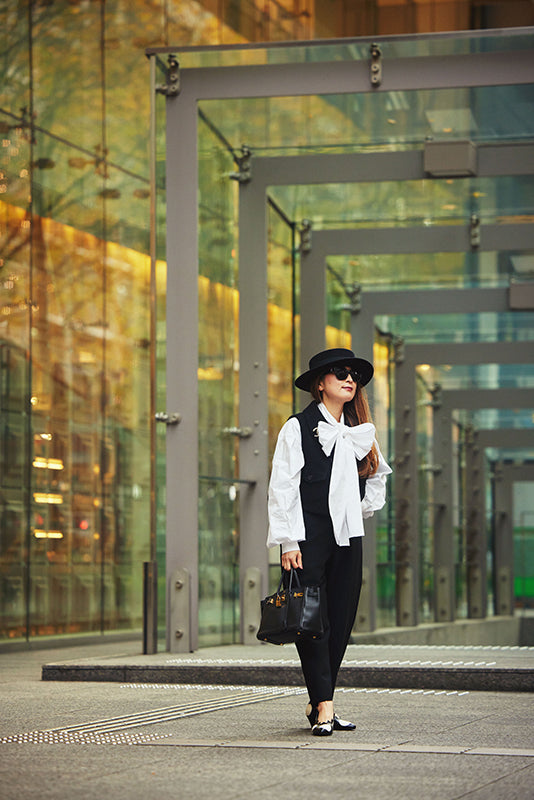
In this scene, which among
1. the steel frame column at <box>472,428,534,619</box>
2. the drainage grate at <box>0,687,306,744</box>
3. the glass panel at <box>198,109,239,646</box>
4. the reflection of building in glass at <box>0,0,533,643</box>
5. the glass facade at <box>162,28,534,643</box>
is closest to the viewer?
A: the drainage grate at <box>0,687,306,744</box>

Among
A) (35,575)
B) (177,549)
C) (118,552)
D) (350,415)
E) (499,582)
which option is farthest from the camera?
(499,582)

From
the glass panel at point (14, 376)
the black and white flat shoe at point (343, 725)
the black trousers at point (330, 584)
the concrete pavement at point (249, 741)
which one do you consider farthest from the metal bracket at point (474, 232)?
the black and white flat shoe at point (343, 725)

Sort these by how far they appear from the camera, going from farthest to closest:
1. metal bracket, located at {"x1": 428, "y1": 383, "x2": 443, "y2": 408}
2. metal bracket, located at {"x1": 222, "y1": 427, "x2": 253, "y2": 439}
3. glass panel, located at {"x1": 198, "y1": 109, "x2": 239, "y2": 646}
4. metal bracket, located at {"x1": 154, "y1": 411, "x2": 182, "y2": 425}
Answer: metal bracket, located at {"x1": 428, "y1": 383, "x2": 443, "y2": 408} < metal bracket, located at {"x1": 222, "y1": 427, "x2": 253, "y2": 439} < glass panel, located at {"x1": 198, "y1": 109, "x2": 239, "y2": 646} < metal bracket, located at {"x1": 154, "y1": 411, "x2": 182, "y2": 425}

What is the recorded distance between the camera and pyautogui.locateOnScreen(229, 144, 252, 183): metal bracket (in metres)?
12.9

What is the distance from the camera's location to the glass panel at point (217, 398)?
1165cm

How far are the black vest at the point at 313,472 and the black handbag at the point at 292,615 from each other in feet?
1.23

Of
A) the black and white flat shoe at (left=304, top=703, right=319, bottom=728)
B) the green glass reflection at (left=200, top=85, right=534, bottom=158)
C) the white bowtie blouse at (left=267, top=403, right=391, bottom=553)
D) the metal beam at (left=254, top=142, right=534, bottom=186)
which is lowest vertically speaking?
the black and white flat shoe at (left=304, top=703, right=319, bottom=728)

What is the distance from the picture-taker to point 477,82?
429 inches

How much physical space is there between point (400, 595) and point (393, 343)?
13.0 feet

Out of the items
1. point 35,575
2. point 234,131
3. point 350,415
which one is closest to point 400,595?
point 35,575

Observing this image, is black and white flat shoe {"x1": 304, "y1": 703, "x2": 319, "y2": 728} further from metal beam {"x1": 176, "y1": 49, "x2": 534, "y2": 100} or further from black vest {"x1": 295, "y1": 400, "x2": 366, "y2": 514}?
metal beam {"x1": 176, "y1": 49, "x2": 534, "y2": 100}

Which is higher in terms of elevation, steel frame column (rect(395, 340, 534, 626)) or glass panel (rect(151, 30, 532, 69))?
glass panel (rect(151, 30, 532, 69))

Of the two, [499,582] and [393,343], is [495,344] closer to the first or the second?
[393,343]

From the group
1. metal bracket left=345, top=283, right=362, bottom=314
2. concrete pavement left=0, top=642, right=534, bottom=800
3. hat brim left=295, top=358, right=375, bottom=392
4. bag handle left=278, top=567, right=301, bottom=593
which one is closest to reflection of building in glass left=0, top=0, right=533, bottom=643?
metal bracket left=345, top=283, right=362, bottom=314
